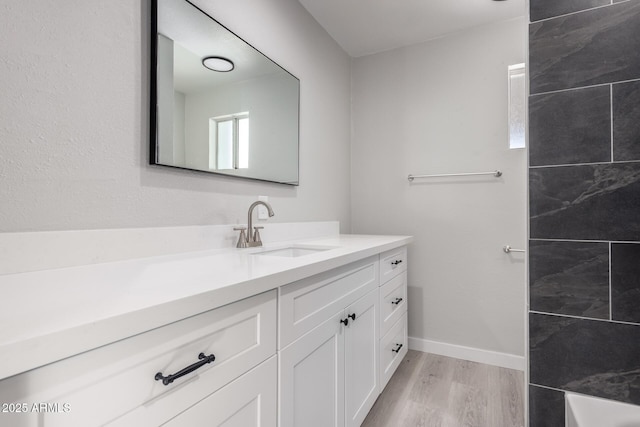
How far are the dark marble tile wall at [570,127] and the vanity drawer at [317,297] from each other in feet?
2.70

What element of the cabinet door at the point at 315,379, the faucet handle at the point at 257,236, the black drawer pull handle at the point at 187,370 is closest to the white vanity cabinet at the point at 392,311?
the cabinet door at the point at 315,379

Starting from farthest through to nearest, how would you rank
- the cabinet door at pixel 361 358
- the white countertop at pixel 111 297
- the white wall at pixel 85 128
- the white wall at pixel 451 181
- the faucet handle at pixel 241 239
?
the white wall at pixel 451 181 → the faucet handle at pixel 241 239 → the cabinet door at pixel 361 358 → the white wall at pixel 85 128 → the white countertop at pixel 111 297

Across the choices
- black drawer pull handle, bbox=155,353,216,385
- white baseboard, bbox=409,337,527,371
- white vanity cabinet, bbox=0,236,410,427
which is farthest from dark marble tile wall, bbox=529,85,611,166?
white baseboard, bbox=409,337,527,371

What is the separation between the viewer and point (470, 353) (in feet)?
7.50

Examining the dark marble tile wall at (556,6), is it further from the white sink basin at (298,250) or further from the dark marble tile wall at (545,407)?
the dark marble tile wall at (545,407)

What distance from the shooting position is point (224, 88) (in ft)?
4.80

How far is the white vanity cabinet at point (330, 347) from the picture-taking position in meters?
0.95

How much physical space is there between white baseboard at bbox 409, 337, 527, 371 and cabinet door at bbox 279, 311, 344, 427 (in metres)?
1.39

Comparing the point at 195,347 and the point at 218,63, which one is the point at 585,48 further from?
the point at 195,347

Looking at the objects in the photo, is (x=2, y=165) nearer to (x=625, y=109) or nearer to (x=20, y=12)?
(x=20, y=12)

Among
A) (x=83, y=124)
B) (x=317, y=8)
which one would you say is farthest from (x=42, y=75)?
(x=317, y=8)

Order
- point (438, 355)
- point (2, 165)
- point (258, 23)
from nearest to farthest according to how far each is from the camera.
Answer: point (2, 165) < point (258, 23) < point (438, 355)

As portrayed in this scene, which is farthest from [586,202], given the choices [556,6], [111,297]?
[111,297]

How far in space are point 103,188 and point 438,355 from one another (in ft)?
7.73
